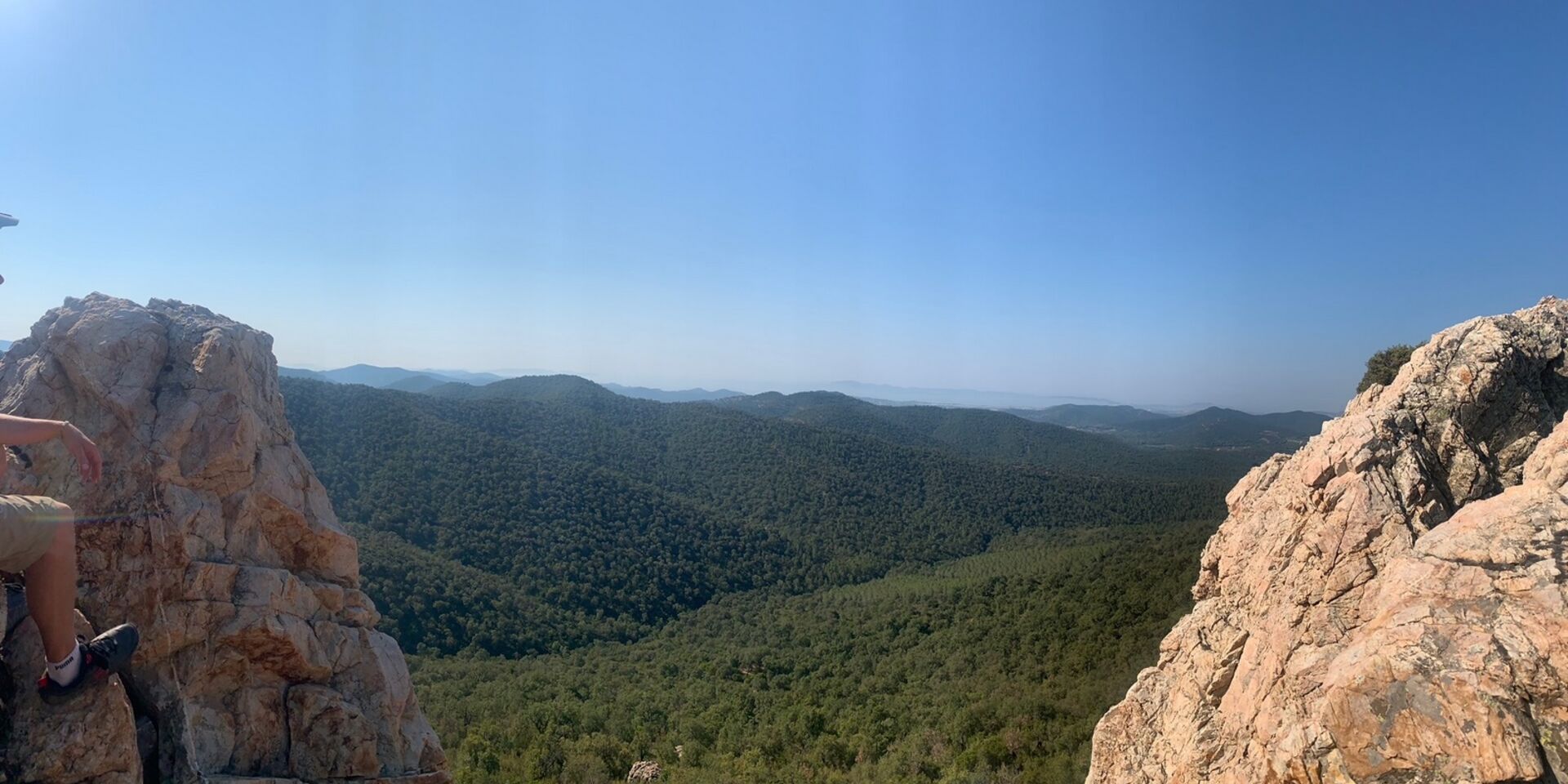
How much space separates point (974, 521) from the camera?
89500 millimetres

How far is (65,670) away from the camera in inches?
203

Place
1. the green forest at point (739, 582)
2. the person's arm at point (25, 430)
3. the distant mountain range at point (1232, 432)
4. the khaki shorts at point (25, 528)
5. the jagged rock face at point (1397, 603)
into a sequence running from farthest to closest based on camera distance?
the distant mountain range at point (1232, 432)
the green forest at point (739, 582)
the person's arm at point (25, 430)
the khaki shorts at point (25, 528)
the jagged rock face at point (1397, 603)

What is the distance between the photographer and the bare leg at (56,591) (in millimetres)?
5156

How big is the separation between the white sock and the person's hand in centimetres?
151

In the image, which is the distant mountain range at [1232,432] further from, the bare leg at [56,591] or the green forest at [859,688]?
the bare leg at [56,591]

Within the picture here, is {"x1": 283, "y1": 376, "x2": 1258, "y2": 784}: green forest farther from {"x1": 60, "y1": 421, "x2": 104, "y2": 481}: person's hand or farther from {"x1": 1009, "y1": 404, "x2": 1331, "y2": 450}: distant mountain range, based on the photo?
{"x1": 60, "y1": 421, "x2": 104, "y2": 481}: person's hand

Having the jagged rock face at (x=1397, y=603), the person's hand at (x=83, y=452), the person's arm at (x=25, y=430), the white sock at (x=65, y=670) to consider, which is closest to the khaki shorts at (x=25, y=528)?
the person's hand at (x=83, y=452)

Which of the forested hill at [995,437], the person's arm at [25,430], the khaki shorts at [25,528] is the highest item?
the person's arm at [25,430]

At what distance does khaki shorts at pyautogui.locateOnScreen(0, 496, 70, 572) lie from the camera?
510 cm

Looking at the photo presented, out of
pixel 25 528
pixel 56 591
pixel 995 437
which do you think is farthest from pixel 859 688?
pixel 995 437

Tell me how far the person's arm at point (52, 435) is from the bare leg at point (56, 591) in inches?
16.1

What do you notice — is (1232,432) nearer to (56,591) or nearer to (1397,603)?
(1397,603)

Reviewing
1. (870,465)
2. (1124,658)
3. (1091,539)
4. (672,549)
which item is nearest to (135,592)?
(1124,658)

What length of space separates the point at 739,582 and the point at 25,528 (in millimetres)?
69178
